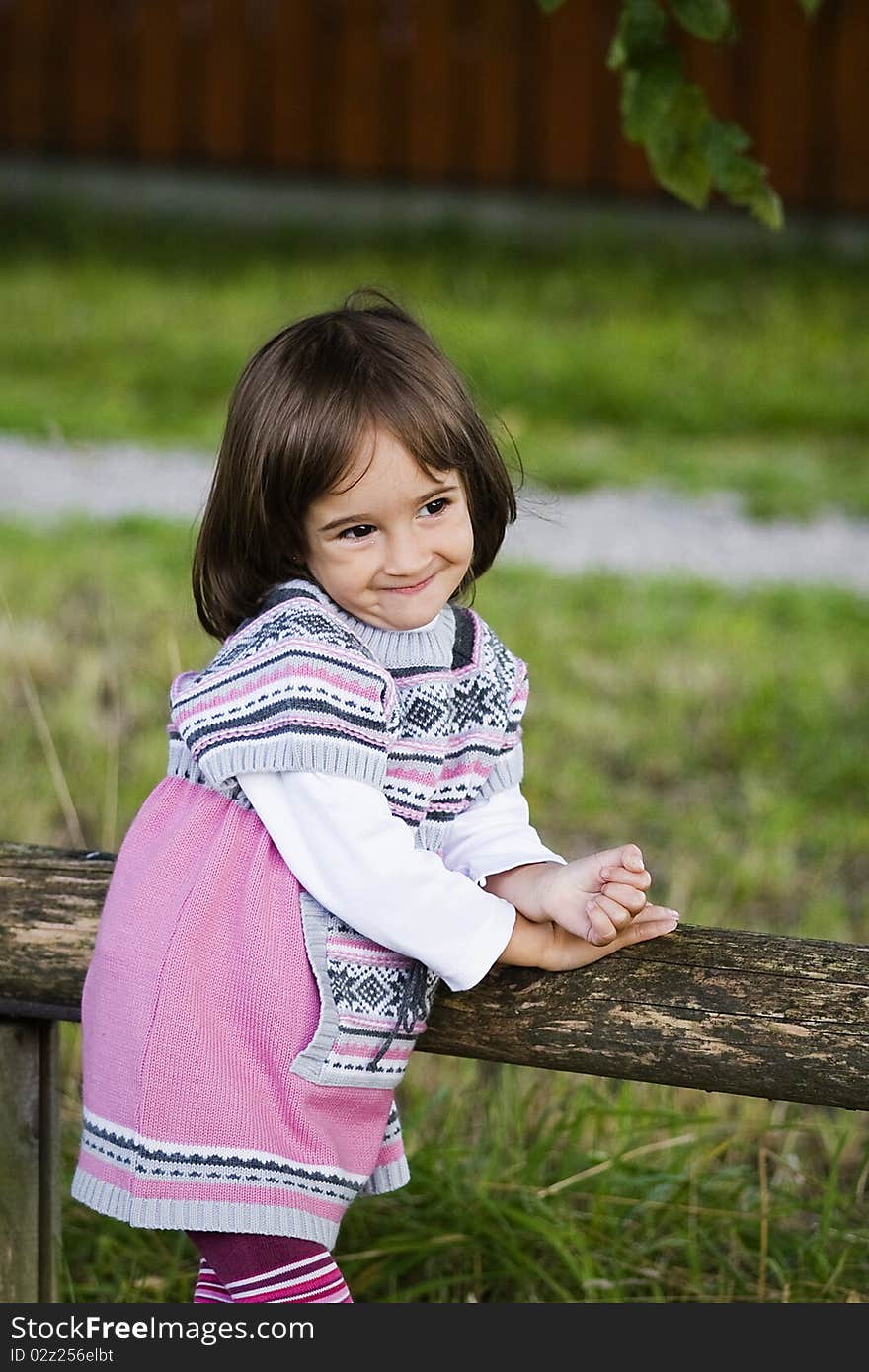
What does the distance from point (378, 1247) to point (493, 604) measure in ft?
10.2

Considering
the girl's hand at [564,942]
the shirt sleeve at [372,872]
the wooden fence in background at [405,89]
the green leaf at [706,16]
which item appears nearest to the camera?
the shirt sleeve at [372,872]

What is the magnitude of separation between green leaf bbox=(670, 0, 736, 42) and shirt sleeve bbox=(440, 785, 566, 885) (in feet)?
3.40

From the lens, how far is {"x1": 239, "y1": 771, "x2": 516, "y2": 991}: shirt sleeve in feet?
5.39

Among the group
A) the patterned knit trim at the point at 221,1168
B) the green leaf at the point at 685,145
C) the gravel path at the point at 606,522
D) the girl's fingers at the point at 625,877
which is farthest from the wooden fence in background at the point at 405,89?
the patterned knit trim at the point at 221,1168

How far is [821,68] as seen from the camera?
34.1ft

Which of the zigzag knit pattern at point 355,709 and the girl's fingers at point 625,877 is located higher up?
the zigzag knit pattern at point 355,709

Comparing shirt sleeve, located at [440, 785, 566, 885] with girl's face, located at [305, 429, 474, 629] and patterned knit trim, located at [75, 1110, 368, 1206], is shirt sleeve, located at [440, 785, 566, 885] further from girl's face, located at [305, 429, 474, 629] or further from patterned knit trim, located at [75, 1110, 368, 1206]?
patterned knit trim, located at [75, 1110, 368, 1206]

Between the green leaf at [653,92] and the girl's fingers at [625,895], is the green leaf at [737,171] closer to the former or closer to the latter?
the green leaf at [653,92]

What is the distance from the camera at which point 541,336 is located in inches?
344

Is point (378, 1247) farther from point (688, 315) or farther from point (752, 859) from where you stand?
point (688, 315)

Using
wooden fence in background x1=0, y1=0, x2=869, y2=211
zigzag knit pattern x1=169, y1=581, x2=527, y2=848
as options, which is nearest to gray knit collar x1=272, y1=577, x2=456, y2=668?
zigzag knit pattern x1=169, y1=581, x2=527, y2=848

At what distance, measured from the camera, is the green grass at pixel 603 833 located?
2375 mm

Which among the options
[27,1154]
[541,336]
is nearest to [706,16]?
[27,1154]

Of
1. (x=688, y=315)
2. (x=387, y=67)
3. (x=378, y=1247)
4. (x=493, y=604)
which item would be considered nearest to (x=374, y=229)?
(x=387, y=67)
